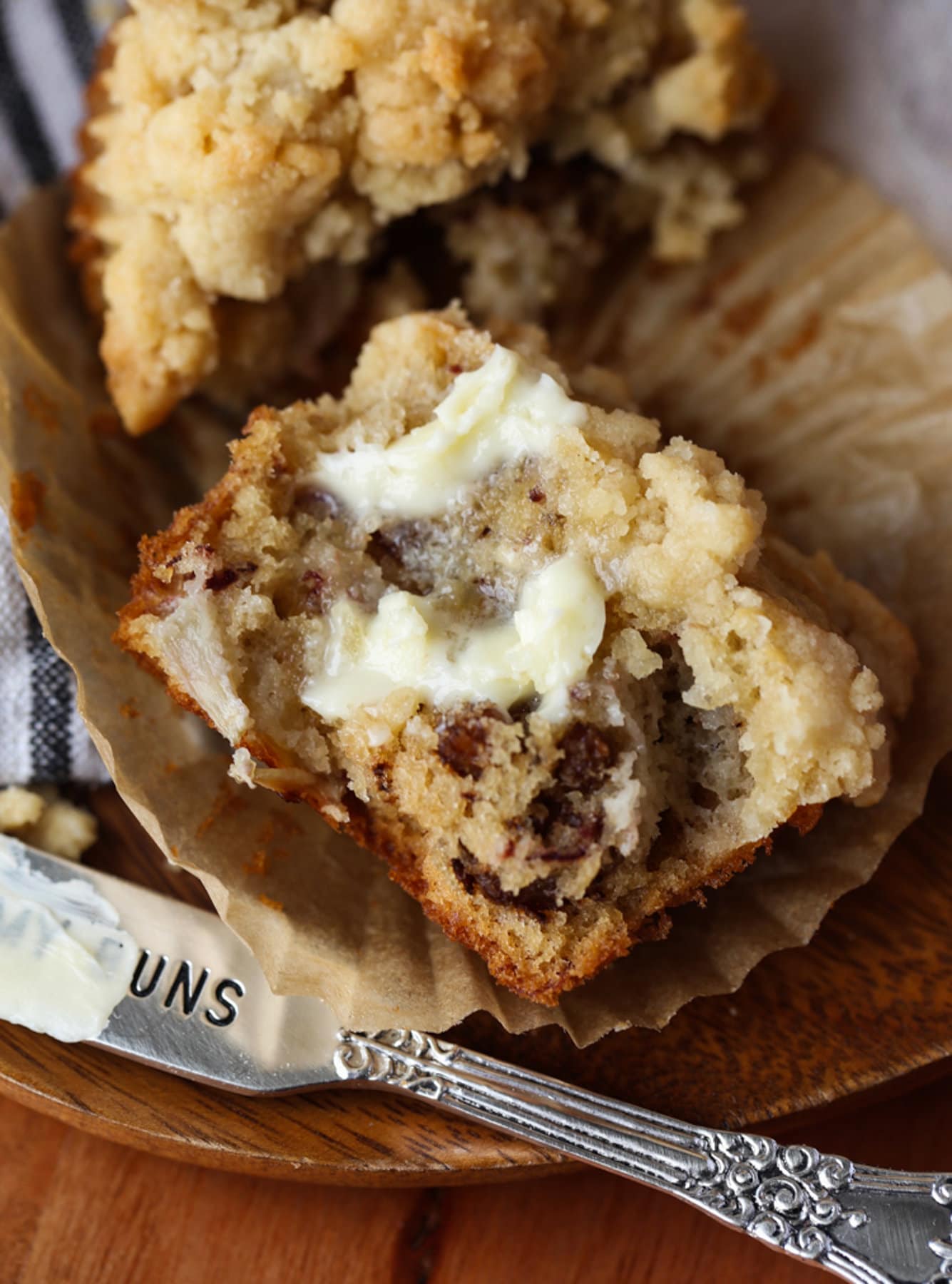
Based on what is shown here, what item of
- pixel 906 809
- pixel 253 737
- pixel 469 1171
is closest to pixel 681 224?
pixel 906 809

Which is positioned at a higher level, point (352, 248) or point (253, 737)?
point (352, 248)

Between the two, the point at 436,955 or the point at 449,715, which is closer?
the point at 449,715

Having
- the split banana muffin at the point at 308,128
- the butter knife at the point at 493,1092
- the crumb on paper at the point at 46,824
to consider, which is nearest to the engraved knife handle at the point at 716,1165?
the butter knife at the point at 493,1092

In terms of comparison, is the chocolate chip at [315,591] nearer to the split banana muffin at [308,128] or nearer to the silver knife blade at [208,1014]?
the silver knife blade at [208,1014]

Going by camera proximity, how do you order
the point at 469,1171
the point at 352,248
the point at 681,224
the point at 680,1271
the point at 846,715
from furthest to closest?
the point at 681,224
the point at 352,248
the point at 680,1271
the point at 469,1171
the point at 846,715

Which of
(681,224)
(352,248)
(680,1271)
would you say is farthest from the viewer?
(681,224)

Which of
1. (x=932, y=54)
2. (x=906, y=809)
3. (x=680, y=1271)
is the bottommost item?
(x=680, y=1271)

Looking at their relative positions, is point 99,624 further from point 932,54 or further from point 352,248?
point 932,54
